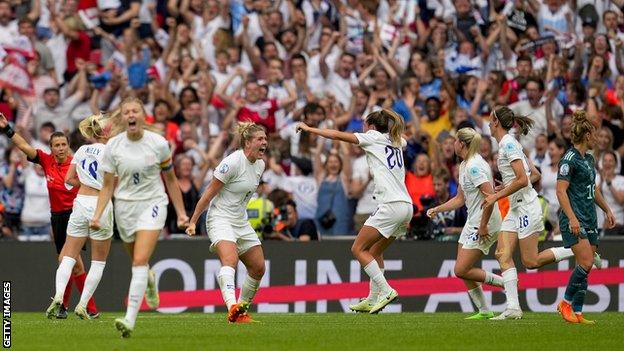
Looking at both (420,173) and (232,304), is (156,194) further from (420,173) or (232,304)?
(420,173)

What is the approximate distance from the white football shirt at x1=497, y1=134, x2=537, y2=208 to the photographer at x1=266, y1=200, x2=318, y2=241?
5.26m

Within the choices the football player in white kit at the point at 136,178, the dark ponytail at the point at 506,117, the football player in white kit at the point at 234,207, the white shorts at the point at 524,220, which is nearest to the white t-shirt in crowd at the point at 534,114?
Result: the white shorts at the point at 524,220

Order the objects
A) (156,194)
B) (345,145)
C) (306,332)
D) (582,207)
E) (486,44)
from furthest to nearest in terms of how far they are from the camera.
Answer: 1. (486,44)
2. (345,145)
3. (582,207)
4. (306,332)
5. (156,194)

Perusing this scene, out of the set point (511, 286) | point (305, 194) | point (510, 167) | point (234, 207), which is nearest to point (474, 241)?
point (511, 286)

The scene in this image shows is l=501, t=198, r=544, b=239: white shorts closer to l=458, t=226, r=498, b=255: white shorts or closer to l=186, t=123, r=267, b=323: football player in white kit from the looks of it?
l=458, t=226, r=498, b=255: white shorts

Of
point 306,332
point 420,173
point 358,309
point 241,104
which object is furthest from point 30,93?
point 306,332

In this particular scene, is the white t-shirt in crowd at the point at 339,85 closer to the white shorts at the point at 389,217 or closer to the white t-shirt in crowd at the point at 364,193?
the white t-shirt in crowd at the point at 364,193

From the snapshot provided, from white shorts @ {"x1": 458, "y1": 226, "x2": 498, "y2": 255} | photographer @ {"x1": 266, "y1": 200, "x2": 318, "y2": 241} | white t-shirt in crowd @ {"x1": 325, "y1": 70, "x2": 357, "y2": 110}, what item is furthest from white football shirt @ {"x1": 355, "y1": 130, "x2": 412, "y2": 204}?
white t-shirt in crowd @ {"x1": 325, "y1": 70, "x2": 357, "y2": 110}

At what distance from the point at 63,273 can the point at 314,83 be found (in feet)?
29.2

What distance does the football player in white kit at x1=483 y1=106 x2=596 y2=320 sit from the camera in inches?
631

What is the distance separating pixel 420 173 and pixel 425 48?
159 inches

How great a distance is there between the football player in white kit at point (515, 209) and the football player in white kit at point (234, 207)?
272 cm

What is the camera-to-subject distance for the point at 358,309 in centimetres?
1739

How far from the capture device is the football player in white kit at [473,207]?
53.8 ft
